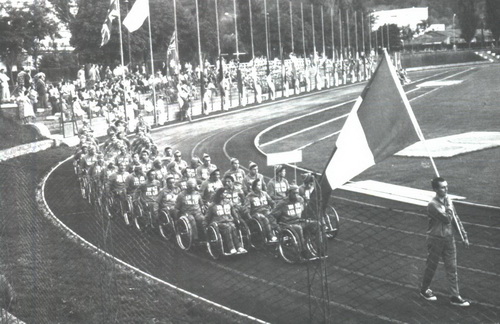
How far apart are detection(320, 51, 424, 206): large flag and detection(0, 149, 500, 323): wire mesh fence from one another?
685mm

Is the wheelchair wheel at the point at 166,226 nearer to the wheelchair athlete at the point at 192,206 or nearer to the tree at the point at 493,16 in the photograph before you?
the wheelchair athlete at the point at 192,206

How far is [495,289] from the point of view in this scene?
1023 cm

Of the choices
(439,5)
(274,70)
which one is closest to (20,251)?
(274,70)

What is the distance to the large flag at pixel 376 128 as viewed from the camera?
709cm

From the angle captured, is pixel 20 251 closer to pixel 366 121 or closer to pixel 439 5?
pixel 366 121

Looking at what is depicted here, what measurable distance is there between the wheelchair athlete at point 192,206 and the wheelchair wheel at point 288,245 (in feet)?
6.43

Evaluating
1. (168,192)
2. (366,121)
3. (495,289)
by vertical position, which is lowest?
(495,289)

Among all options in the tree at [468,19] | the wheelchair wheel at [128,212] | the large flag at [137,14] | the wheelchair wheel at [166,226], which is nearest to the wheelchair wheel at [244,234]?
the wheelchair wheel at [166,226]

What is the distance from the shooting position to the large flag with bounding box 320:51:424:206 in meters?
7.09

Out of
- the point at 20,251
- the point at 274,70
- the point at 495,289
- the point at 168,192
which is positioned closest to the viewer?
the point at 495,289

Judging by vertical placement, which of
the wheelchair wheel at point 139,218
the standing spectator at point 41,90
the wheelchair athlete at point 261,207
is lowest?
the wheelchair wheel at point 139,218

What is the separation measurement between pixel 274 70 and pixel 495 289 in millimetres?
43897

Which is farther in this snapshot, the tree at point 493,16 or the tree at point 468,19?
the tree at point 468,19

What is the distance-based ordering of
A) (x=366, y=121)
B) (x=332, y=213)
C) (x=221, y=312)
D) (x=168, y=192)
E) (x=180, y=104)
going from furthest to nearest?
(x=180, y=104) → (x=168, y=192) → (x=332, y=213) → (x=221, y=312) → (x=366, y=121)
